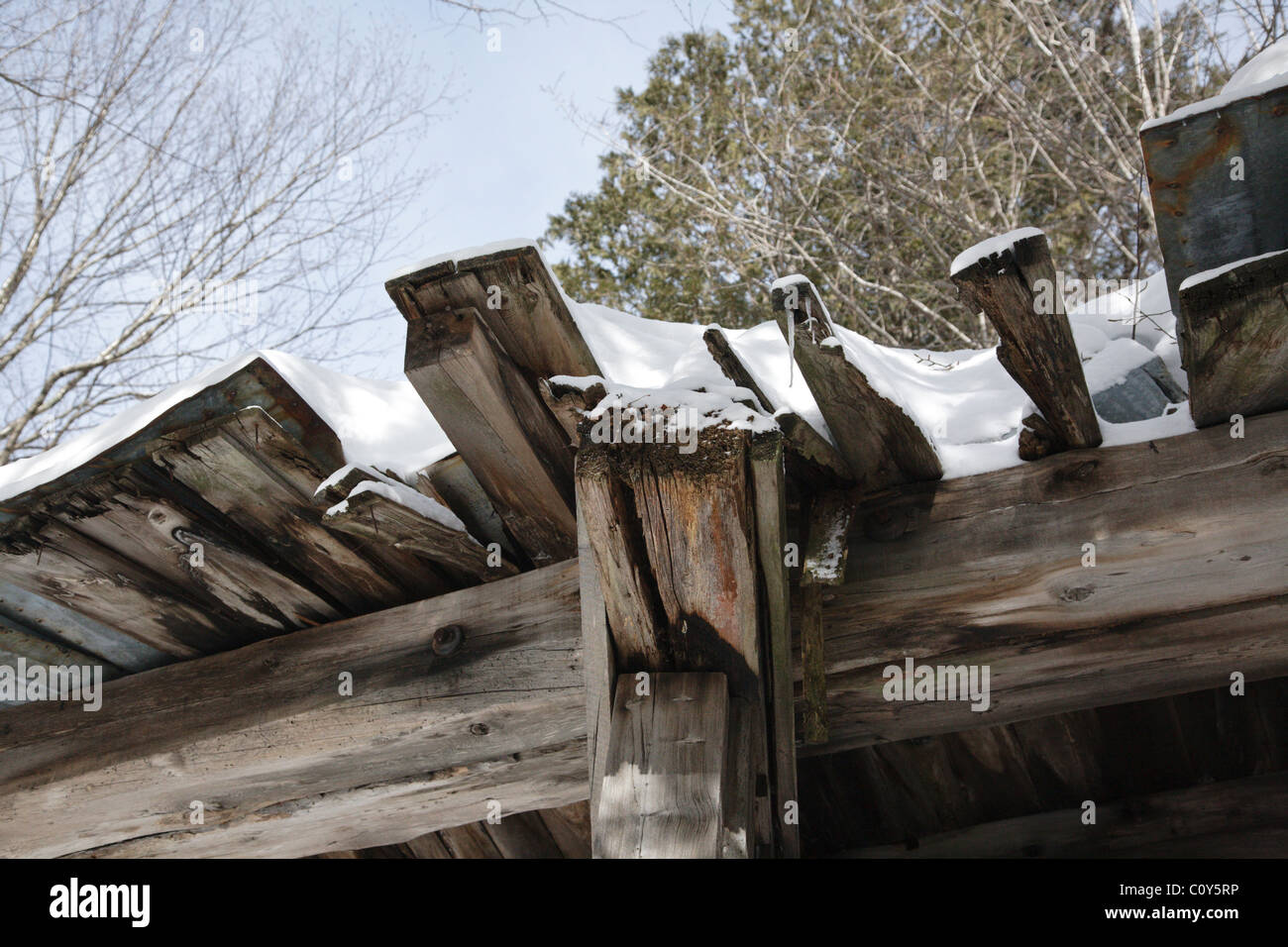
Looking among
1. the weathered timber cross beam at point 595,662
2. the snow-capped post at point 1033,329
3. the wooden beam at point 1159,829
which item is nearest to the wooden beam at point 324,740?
the weathered timber cross beam at point 595,662

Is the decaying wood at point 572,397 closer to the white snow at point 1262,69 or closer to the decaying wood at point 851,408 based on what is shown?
the decaying wood at point 851,408

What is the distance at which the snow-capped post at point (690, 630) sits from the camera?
1.63 meters

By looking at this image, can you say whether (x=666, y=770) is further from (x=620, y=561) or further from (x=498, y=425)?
(x=498, y=425)

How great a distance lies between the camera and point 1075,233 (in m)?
10.5

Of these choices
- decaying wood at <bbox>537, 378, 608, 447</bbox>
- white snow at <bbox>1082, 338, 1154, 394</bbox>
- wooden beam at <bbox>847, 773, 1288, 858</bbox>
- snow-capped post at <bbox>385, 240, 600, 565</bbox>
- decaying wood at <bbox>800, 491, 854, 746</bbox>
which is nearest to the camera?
decaying wood at <bbox>537, 378, 608, 447</bbox>

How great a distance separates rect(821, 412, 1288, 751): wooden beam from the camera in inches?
77.8

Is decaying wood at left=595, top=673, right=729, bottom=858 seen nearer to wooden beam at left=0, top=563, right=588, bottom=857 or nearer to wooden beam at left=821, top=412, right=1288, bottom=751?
wooden beam at left=0, top=563, right=588, bottom=857

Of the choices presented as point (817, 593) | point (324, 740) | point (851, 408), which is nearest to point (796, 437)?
point (851, 408)

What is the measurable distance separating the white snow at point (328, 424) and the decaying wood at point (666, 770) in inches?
27.0

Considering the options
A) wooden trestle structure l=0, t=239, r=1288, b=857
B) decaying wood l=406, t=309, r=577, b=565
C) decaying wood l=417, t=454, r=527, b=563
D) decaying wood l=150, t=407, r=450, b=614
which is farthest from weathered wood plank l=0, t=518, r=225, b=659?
decaying wood l=406, t=309, r=577, b=565

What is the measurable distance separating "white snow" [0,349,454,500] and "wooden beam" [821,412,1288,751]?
94 centimetres
